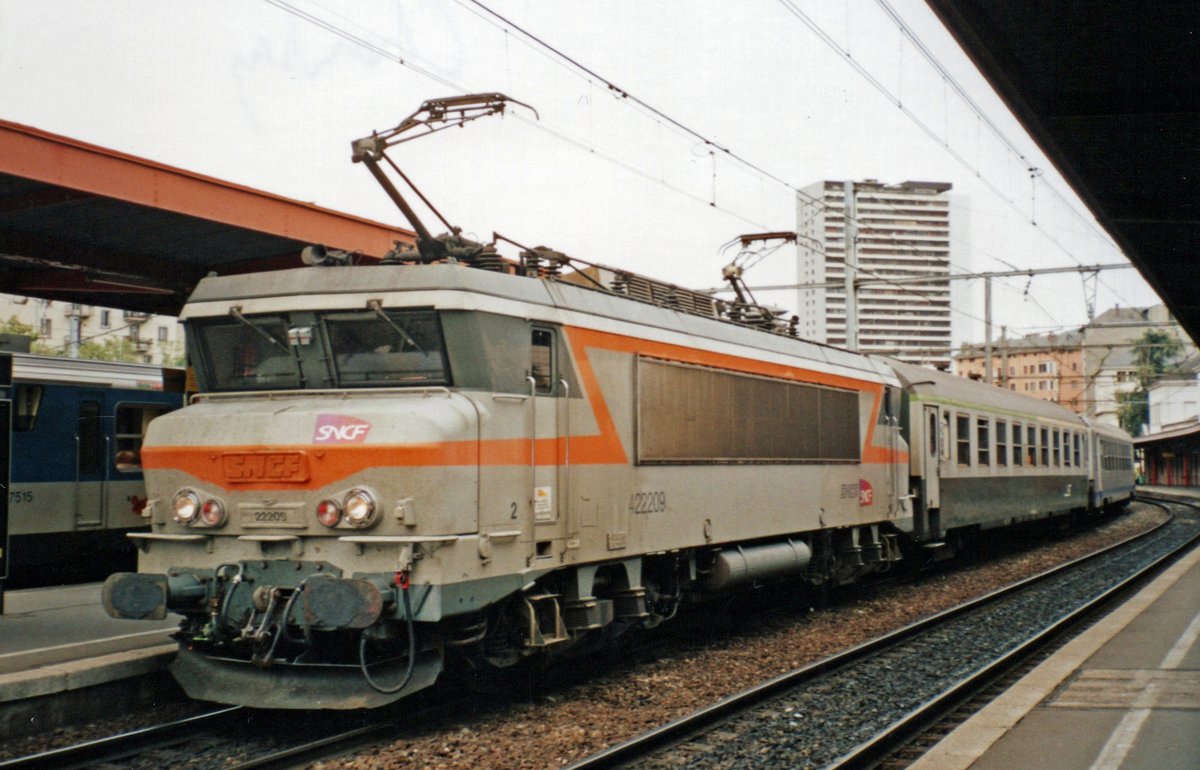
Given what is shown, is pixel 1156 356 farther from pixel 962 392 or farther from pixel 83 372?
pixel 83 372

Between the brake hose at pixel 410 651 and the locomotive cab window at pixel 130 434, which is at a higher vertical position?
the locomotive cab window at pixel 130 434

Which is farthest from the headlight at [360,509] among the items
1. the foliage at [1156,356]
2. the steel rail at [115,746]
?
the foliage at [1156,356]

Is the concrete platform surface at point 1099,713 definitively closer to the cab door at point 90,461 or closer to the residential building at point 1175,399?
the cab door at point 90,461

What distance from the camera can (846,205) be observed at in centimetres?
2409

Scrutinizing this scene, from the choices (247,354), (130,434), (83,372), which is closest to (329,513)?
(247,354)

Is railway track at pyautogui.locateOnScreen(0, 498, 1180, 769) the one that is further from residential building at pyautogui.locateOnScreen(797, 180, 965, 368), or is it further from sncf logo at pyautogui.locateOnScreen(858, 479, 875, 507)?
residential building at pyautogui.locateOnScreen(797, 180, 965, 368)

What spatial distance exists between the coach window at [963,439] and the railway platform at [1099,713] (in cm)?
671

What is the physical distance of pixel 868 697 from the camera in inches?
361

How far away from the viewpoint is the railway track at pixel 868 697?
7324 millimetres

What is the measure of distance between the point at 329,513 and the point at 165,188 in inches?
182

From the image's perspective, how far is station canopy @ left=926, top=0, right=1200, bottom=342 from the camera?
681 cm

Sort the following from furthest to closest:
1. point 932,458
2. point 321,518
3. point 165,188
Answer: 1. point 932,458
2. point 165,188
3. point 321,518

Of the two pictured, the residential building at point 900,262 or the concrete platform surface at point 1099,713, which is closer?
the concrete platform surface at point 1099,713

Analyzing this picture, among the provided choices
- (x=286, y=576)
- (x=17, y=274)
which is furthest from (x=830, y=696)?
(x=17, y=274)
